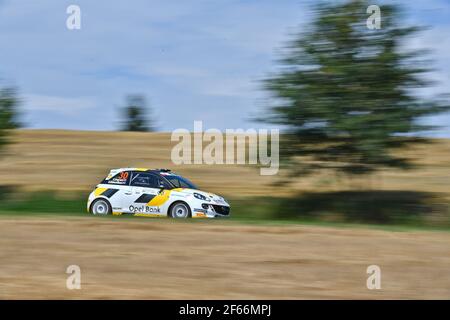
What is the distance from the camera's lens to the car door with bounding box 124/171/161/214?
2084cm

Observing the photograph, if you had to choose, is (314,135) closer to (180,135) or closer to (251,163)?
(251,163)

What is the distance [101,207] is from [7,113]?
9974 millimetres

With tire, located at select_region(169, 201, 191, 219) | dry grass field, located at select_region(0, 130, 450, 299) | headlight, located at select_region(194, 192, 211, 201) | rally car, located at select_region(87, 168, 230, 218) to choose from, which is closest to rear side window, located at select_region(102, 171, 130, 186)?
rally car, located at select_region(87, 168, 230, 218)

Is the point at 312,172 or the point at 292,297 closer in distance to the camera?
the point at 292,297

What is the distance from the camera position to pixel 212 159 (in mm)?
34594

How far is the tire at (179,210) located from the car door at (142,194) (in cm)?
43

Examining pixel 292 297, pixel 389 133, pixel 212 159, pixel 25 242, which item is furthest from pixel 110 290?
pixel 212 159

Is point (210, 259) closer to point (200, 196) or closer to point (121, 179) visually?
point (200, 196)

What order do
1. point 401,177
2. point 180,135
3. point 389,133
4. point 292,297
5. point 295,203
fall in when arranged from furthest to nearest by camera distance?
point 180,135 < point 401,177 < point 295,203 < point 389,133 < point 292,297

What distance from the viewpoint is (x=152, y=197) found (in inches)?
819

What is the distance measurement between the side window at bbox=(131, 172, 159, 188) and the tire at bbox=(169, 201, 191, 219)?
829 millimetres

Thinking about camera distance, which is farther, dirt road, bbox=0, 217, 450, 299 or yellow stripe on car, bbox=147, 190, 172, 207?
yellow stripe on car, bbox=147, 190, 172, 207

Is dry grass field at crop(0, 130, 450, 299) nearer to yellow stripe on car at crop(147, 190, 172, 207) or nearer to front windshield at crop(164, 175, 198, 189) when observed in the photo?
yellow stripe on car at crop(147, 190, 172, 207)

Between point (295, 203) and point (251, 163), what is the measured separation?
2643mm
